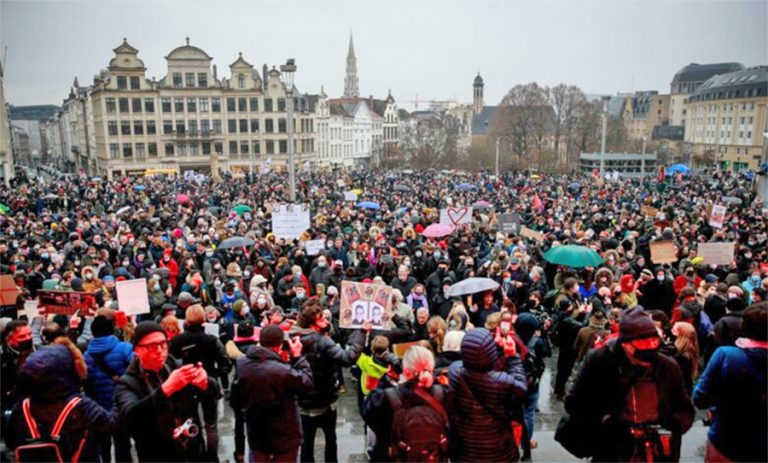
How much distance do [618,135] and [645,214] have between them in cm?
5103

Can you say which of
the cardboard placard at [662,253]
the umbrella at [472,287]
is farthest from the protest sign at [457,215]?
the umbrella at [472,287]

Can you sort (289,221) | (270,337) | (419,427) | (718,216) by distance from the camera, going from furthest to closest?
(718,216)
(289,221)
(270,337)
(419,427)

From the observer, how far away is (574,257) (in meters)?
9.91

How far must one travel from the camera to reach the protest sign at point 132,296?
7.83 metres

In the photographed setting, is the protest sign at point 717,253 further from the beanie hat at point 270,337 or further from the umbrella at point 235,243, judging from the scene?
the beanie hat at point 270,337

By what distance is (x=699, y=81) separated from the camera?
323ft

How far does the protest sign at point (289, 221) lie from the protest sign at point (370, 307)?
711cm

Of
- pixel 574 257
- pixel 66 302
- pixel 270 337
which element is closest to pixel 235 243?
pixel 66 302

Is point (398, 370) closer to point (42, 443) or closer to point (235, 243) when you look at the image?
point (42, 443)

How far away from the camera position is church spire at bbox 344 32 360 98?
454 ft

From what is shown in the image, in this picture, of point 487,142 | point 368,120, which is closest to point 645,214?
point 487,142

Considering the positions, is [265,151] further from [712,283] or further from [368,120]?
[712,283]

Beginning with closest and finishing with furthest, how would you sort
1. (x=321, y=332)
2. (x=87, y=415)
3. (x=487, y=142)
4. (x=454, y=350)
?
1. (x=87, y=415)
2. (x=454, y=350)
3. (x=321, y=332)
4. (x=487, y=142)

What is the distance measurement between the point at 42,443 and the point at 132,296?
4654 millimetres
